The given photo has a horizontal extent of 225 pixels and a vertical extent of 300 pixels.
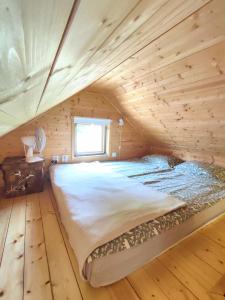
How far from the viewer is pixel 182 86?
2.10m

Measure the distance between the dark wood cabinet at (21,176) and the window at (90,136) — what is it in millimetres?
969

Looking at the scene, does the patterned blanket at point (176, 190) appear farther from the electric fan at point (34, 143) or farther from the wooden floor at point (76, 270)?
the electric fan at point (34, 143)

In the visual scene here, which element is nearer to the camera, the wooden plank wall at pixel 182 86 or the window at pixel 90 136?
the wooden plank wall at pixel 182 86

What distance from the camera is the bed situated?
1.16 metres

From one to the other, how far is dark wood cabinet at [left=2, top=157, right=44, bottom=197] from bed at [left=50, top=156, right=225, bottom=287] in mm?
301

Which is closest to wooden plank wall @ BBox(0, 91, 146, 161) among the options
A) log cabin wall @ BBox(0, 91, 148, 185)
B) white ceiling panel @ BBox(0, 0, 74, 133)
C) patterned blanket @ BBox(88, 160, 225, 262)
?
log cabin wall @ BBox(0, 91, 148, 185)

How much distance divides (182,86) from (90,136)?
2.22 meters

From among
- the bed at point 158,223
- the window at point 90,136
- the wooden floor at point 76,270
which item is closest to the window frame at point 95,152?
the window at point 90,136

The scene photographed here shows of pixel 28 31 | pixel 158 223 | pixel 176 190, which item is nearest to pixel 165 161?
pixel 176 190

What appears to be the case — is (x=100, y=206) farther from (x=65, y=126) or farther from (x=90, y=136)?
(x=90, y=136)

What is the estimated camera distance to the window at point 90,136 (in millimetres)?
3391

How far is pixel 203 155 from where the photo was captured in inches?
129

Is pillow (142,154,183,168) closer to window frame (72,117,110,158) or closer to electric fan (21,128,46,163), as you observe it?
window frame (72,117,110,158)

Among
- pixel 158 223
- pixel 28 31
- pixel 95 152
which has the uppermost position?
pixel 28 31
